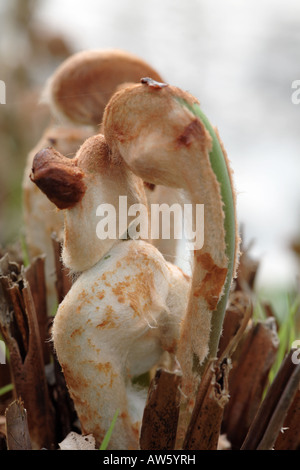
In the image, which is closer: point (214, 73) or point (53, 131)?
point (53, 131)

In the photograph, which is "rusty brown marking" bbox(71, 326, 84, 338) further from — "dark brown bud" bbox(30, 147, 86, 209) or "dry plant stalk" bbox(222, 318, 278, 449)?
"dry plant stalk" bbox(222, 318, 278, 449)

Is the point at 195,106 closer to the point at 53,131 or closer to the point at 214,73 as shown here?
the point at 53,131

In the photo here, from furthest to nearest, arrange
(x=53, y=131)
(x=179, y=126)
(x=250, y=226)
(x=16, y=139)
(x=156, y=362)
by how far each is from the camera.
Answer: (x=250, y=226) < (x=16, y=139) < (x=53, y=131) < (x=156, y=362) < (x=179, y=126)

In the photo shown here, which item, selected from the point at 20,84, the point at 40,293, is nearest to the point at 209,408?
the point at 40,293

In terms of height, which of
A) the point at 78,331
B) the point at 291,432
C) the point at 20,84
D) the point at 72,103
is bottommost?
the point at 291,432

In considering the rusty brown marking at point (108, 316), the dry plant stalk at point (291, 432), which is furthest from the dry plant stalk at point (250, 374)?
the rusty brown marking at point (108, 316)

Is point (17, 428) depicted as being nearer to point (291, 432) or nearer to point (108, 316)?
point (108, 316)
